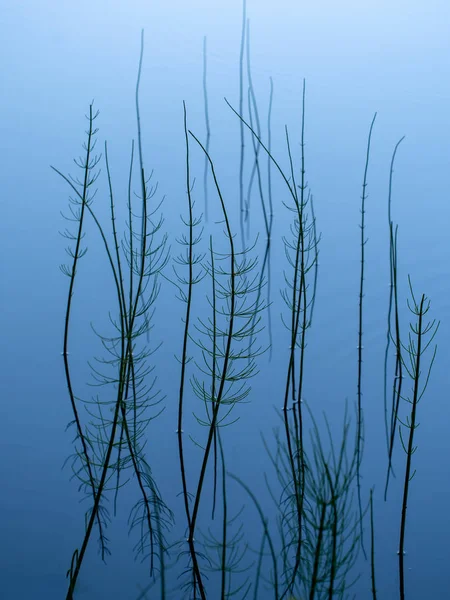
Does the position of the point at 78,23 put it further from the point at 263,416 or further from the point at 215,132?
the point at 263,416

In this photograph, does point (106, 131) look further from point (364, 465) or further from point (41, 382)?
point (364, 465)

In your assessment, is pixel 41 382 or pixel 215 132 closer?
pixel 41 382

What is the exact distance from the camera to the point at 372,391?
163 centimetres

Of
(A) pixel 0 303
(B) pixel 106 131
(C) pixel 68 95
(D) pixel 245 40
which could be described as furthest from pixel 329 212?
(A) pixel 0 303

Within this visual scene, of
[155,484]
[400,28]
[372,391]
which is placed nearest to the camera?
[155,484]

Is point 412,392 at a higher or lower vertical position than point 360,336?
lower

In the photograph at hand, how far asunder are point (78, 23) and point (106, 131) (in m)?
0.27

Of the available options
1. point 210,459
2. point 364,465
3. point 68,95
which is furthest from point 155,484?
point 68,95

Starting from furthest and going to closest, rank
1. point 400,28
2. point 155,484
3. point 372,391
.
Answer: point 400,28, point 372,391, point 155,484

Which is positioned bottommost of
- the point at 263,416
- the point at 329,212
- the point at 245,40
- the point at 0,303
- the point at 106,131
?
the point at 263,416

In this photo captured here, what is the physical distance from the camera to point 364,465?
1556 millimetres

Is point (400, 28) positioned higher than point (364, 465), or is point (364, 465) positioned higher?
point (400, 28)

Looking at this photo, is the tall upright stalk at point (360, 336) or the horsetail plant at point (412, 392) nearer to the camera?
the horsetail plant at point (412, 392)

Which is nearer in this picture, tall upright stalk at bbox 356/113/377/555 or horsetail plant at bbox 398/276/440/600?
horsetail plant at bbox 398/276/440/600
